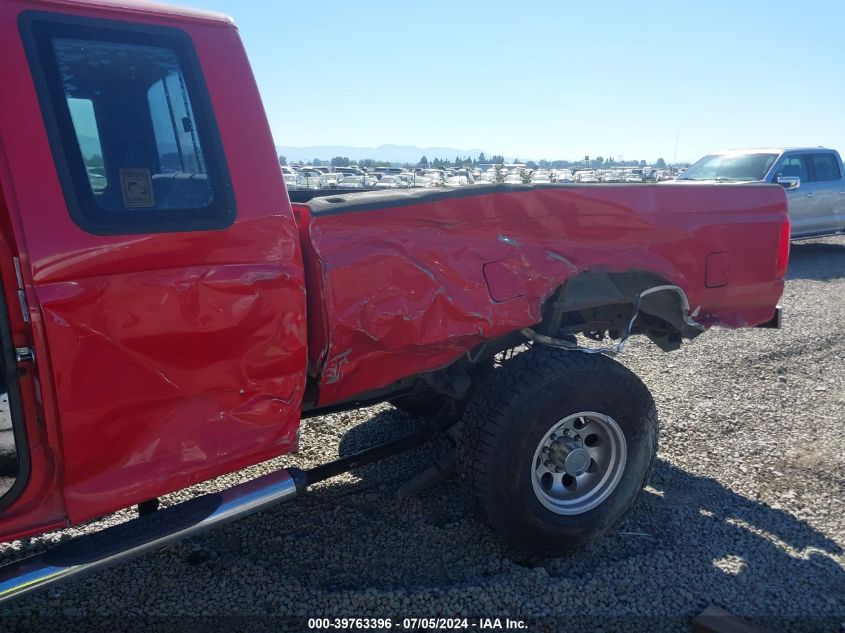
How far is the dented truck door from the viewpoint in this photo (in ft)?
6.27

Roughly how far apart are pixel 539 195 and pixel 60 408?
6.69ft

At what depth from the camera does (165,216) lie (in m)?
2.11

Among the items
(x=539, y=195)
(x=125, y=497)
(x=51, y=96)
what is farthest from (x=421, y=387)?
(x=51, y=96)

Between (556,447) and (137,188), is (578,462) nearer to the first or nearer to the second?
(556,447)

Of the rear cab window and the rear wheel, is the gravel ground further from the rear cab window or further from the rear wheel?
the rear cab window

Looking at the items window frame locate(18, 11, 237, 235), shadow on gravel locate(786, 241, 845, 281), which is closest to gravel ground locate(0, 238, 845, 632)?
window frame locate(18, 11, 237, 235)

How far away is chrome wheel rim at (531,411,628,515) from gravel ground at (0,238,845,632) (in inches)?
11.3

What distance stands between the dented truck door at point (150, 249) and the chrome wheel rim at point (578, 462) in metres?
1.25

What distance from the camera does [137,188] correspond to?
2109mm

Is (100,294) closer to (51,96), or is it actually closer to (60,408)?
(60,408)

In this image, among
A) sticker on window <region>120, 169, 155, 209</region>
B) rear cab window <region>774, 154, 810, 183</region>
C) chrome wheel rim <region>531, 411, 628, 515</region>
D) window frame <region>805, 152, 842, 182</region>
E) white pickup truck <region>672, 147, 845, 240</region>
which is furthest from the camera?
window frame <region>805, 152, 842, 182</region>

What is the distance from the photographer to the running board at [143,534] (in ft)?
6.38

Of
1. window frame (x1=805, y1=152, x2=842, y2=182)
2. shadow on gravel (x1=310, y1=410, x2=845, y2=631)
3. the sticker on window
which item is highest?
the sticker on window

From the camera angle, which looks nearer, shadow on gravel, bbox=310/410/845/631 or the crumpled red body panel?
the crumpled red body panel
